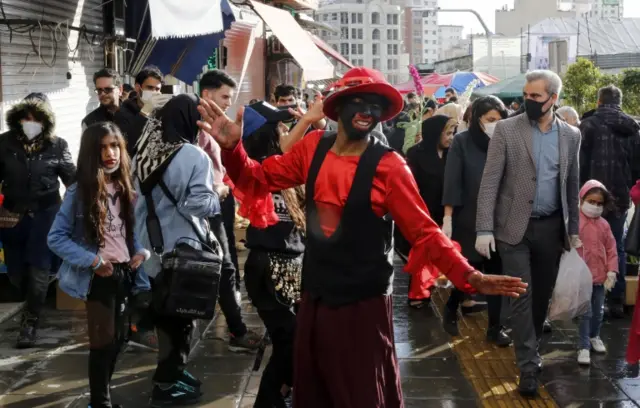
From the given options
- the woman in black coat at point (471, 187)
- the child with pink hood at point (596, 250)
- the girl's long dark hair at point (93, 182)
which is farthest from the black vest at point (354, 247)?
the woman in black coat at point (471, 187)

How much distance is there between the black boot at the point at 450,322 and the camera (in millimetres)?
7918

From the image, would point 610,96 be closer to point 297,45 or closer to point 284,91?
point 284,91

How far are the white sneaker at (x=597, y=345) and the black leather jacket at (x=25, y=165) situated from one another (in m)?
4.17

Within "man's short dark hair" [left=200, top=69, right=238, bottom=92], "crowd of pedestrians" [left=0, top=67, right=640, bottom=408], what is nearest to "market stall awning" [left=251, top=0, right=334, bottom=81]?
"crowd of pedestrians" [left=0, top=67, right=640, bottom=408]

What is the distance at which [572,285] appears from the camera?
6.82 meters

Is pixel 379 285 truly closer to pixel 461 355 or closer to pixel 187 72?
pixel 461 355

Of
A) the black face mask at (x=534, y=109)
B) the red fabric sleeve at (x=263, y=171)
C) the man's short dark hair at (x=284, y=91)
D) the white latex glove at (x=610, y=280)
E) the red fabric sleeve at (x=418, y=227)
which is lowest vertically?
the white latex glove at (x=610, y=280)

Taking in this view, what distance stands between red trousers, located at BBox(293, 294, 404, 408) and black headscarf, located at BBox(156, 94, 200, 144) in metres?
1.55

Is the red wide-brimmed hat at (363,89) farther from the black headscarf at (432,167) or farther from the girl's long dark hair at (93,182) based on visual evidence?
the black headscarf at (432,167)

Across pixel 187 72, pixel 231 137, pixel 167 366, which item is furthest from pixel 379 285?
pixel 187 72

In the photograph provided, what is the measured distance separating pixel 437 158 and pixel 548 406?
328 cm

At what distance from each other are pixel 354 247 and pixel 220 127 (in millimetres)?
827

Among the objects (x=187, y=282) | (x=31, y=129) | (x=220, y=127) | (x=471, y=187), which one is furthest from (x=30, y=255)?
(x=220, y=127)

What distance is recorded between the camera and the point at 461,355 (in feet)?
24.1
